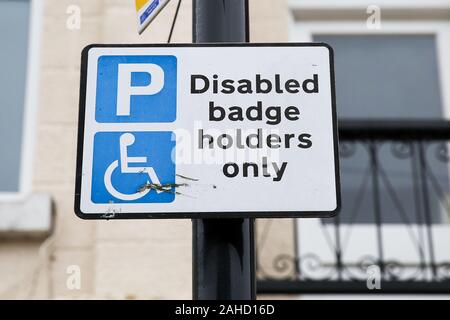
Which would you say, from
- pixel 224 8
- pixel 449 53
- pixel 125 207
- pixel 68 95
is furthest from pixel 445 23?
pixel 125 207

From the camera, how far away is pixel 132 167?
2143 mm

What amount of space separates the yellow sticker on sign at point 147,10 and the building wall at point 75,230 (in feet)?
6.82

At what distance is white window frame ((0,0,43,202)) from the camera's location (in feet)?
15.8

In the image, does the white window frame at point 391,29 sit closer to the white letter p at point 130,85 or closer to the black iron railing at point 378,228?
the black iron railing at point 378,228

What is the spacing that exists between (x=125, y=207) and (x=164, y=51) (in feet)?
1.67

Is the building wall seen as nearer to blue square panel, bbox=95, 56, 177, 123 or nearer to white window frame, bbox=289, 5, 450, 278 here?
white window frame, bbox=289, 5, 450, 278

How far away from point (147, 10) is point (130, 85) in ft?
1.30

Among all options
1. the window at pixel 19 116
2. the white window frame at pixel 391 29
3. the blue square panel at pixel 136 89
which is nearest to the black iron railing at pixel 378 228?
the white window frame at pixel 391 29

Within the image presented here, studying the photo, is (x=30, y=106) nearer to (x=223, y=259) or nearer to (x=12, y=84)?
(x=12, y=84)

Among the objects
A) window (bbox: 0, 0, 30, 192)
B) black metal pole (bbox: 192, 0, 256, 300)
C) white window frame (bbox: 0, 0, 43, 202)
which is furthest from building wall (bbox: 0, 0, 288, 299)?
black metal pole (bbox: 192, 0, 256, 300)

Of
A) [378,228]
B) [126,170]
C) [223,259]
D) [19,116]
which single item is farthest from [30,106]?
[223,259]

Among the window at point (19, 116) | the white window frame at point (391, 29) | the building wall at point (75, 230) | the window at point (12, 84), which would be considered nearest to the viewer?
the building wall at point (75, 230)

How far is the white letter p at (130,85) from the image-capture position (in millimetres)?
2234

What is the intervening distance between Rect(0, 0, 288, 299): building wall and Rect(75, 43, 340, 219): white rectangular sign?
2284 millimetres
